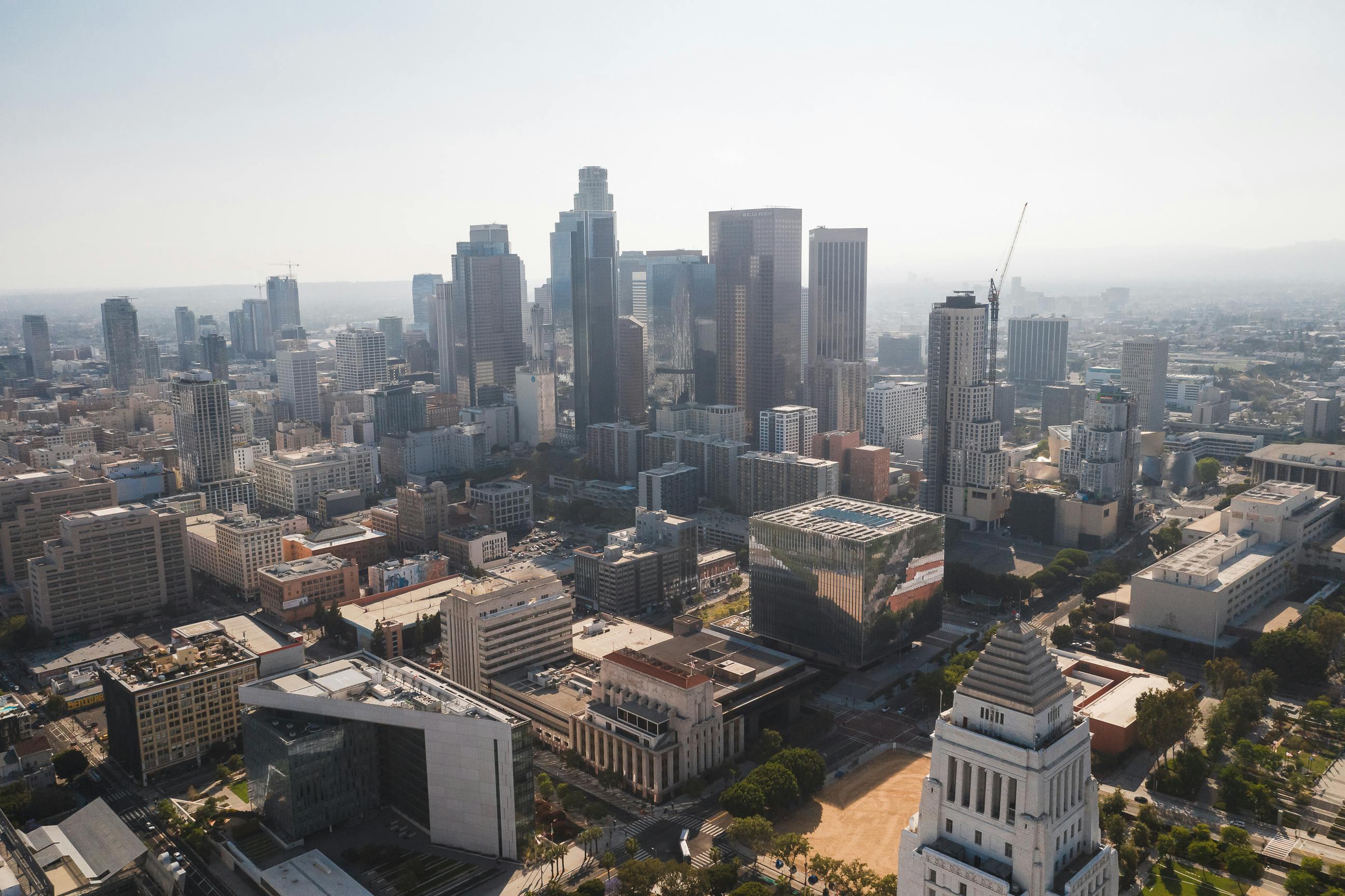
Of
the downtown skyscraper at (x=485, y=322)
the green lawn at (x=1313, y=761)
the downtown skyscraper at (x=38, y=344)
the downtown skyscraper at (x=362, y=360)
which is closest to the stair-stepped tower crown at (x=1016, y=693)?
the green lawn at (x=1313, y=761)

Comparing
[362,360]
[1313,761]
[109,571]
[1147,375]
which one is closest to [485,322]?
[362,360]

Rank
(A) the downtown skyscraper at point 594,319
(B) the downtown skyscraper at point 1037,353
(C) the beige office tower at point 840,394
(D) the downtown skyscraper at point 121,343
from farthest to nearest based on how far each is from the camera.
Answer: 1. (D) the downtown skyscraper at point 121,343
2. (B) the downtown skyscraper at point 1037,353
3. (A) the downtown skyscraper at point 594,319
4. (C) the beige office tower at point 840,394

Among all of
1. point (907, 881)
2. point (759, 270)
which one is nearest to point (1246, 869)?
point (907, 881)

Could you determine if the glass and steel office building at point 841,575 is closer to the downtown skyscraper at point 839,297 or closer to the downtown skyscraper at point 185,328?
the downtown skyscraper at point 839,297

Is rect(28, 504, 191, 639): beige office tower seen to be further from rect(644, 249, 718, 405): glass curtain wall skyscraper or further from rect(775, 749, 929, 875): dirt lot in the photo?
rect(644, 249, 718, 405): glass curtain wall skyscraper

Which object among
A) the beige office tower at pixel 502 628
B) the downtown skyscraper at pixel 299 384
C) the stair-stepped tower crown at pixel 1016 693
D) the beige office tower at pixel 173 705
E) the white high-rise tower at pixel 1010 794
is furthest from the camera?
the downtown skyscraper at pixel 299 384

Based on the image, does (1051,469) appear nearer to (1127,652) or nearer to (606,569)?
(1127,652)

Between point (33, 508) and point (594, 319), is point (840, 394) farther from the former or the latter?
point (33, 508)

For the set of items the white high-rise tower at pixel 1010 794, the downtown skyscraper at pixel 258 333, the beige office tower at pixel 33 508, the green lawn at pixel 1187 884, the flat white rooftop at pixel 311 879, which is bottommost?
the green lawn at pixel 1187 884
